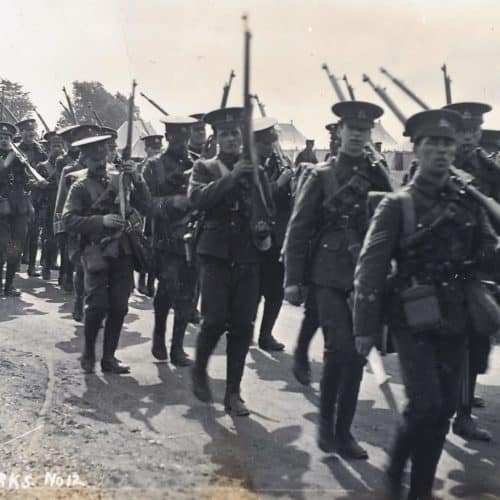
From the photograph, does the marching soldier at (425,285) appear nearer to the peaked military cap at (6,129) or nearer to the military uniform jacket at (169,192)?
the military uniform jacket at (169,192)

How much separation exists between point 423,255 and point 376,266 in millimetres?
256

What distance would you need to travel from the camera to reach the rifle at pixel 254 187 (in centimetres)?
559

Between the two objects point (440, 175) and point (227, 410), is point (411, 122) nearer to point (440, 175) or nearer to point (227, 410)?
point (440, 175)

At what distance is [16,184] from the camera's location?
11.9 m

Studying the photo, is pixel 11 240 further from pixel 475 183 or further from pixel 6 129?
pixel 475 183

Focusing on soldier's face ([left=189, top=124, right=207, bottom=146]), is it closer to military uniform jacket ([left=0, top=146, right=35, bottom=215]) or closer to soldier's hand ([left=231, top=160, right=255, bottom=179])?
soldier's hand ([left=231, top=160, right=255, bottom=179])

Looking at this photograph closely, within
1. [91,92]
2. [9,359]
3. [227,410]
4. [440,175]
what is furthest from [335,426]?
[91,92]

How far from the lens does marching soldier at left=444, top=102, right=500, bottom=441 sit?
19.3 ft

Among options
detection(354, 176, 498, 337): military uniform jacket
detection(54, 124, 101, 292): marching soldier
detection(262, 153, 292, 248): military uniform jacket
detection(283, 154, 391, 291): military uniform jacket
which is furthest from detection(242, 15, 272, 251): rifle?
detection(54, 124, 101, 292): marching soldier

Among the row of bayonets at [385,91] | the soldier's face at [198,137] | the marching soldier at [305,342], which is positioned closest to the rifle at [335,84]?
the row of bayonets at [385,91]

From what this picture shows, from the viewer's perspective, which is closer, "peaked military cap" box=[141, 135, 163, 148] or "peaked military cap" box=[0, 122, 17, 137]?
"peaked military cap" box=[0, 122, 17, 137]

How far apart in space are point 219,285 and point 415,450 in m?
2.25

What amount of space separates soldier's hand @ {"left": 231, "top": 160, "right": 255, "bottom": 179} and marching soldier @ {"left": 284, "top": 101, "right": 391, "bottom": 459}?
1.55 ft

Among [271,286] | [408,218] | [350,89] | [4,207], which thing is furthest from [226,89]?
[408,218]
